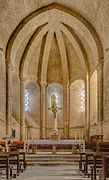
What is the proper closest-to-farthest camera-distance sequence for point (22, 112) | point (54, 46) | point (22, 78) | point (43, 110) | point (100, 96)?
point (100, 96), point (22, 112), point (22, 78), point (43, 110), point (54, 46)

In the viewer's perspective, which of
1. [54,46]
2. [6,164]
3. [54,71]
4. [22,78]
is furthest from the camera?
[54,71]

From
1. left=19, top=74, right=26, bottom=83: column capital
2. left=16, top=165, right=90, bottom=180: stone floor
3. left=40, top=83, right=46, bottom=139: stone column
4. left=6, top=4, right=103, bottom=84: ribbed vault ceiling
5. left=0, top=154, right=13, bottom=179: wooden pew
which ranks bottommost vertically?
left=16, top=165, right=90, bottom=180: stone floor

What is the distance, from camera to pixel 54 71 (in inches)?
1067

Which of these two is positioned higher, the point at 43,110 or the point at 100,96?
the point at 100,96

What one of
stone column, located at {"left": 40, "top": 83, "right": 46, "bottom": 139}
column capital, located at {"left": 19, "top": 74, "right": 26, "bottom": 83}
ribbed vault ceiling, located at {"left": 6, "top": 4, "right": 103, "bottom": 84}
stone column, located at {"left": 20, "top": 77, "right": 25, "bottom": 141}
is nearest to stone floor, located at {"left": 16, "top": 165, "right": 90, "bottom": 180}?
ribbed vault ceiling, located at {"left": 6, "top": 4, "right": 103, "bottom": 84}

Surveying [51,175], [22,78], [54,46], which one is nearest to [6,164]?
[51,175]

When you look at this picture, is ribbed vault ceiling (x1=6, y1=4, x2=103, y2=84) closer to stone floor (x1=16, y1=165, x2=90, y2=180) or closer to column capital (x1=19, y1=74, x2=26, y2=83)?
column capital (x1=19, y1=74, x2=26, y2=83)

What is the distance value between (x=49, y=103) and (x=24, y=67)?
5225mm

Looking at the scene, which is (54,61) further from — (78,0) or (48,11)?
(78,0)

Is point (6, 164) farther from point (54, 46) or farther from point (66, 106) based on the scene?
point (54, 46)

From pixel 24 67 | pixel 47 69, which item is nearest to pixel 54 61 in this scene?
pixel 47 69

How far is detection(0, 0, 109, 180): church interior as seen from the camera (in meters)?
18.1

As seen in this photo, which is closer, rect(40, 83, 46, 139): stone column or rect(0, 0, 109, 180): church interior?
rect(0, 0, 109, 180): church interior

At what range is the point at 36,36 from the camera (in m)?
23.2
